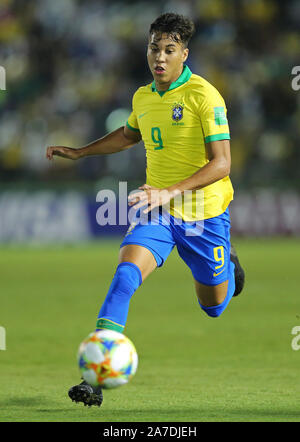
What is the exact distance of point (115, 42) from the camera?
21.3 meters

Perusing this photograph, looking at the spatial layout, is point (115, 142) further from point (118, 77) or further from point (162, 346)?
point (118, 77)

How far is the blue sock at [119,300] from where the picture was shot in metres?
4.97

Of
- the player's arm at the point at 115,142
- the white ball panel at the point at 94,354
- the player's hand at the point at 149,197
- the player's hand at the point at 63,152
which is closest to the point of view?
the white ball panel at the point at 94,354

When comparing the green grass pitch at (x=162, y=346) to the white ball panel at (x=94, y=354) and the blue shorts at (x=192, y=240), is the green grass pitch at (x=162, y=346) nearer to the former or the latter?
the white ball panel at (x=94, y=354)

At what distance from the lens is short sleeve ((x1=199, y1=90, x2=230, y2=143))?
5.48 m

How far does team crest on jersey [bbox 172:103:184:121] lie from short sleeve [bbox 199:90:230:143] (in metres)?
0.14

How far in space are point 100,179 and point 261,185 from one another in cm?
380

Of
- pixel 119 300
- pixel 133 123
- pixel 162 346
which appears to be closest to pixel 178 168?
pixel 133 123

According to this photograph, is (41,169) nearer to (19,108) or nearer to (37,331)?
(19,108)

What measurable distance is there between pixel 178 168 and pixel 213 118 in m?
0.48

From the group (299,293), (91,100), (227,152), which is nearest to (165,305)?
(299,293)

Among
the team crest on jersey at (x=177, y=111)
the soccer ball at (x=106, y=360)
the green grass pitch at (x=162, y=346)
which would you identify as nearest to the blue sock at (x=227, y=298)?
the green grass pitch at (x=162, y=346)

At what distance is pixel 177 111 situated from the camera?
5.64m

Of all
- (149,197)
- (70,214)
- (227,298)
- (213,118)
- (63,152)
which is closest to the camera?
(149,197)
